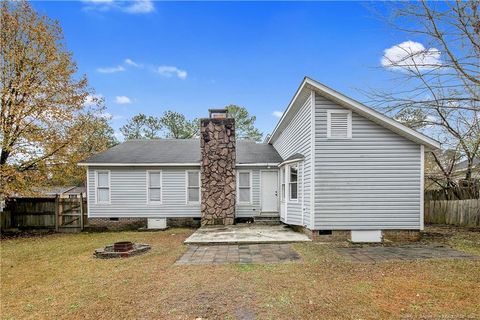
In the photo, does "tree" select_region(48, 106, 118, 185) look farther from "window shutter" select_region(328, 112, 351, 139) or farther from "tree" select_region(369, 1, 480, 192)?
"tree" select_region(369, 1, 480, 192)

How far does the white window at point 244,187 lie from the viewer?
42.7 ft

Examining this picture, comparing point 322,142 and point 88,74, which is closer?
point 322,142

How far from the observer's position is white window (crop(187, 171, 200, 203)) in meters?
13.1

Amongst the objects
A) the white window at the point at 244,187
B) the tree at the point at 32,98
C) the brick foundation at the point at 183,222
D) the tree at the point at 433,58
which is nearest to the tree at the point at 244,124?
the white window at the point at 244,187

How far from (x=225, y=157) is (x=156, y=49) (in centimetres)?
678

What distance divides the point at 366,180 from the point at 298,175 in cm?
221

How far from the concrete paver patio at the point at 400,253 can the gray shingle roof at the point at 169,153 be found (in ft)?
19.9

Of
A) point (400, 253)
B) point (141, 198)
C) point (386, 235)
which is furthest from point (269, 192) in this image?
point (400, 253)

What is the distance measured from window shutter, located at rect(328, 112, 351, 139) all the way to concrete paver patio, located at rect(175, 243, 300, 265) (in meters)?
3.59

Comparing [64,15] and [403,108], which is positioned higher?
[64,15]

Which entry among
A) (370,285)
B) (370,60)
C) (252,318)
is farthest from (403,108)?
(252,318)

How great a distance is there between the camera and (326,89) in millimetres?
8117

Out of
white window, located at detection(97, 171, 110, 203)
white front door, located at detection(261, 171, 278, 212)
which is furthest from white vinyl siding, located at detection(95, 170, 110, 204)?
white front door, located at detection(261, 171, 278, 212)

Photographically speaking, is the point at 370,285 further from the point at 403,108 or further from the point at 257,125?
the point at 257,125
